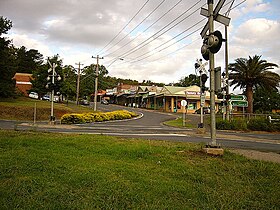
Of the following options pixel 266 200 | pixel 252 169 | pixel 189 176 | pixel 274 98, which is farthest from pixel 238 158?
pixel 274 98

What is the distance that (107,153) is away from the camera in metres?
8.09

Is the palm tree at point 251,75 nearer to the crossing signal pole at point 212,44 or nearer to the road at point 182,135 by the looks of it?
the road at point 182,135

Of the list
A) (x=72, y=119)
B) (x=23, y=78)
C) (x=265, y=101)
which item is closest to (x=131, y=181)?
(x=72, y=119)

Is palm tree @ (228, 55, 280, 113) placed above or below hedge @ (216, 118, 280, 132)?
above

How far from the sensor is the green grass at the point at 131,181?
4141mm

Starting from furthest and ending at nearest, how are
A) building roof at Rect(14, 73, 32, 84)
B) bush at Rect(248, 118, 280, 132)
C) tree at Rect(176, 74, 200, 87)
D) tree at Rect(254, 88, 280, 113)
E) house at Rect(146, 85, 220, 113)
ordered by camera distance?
tree at Rect(176, 74, 200, 87), building roof at Rect(14, 73, 32, 84), tree at Rect(254, 88, 280, 113), house at Rect(146, 85, 220, 113), bush at Rect(248, 118, 280, 132)

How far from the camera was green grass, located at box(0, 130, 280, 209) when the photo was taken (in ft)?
13.6

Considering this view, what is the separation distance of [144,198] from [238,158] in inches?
181

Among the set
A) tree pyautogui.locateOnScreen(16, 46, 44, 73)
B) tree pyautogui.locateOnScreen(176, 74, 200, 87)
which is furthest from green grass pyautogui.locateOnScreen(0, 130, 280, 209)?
tree pyautogui.locateOnScreen(176, 74, 200, 87)

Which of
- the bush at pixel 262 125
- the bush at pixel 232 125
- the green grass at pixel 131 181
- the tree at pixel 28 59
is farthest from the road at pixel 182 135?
the tree at pixel 28 59

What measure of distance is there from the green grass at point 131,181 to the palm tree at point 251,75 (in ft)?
110

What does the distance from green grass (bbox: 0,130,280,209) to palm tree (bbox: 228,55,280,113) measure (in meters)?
33.5

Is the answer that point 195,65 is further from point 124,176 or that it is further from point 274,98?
point 274,98

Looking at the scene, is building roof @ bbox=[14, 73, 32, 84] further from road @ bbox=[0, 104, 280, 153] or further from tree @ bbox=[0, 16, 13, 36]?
road @ bbox=[0, 104, 280, 153]
